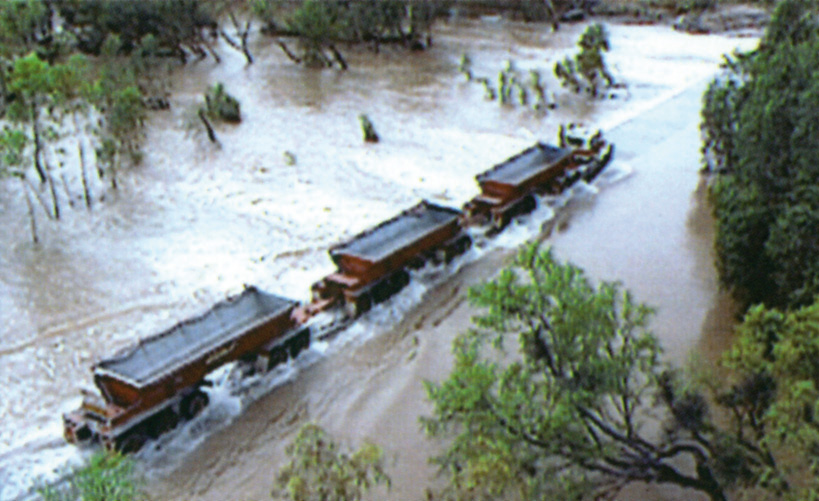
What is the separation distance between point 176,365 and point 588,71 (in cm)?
3104

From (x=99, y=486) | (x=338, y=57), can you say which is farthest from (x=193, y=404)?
(x=338, y=57)

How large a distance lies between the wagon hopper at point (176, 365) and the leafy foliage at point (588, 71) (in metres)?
27.3

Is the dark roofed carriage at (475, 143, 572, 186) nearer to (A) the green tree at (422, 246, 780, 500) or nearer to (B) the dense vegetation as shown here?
(B) the dense vegetation

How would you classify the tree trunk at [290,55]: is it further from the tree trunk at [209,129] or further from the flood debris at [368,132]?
the flood debris at [368,132]

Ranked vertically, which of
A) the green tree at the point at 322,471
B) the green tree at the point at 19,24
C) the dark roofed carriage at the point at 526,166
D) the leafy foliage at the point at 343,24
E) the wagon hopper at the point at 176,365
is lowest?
the wagon hopper at the point at 176,365

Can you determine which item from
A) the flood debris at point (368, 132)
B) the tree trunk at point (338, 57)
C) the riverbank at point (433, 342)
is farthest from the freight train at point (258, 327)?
the tree trunk at point (338, 57)

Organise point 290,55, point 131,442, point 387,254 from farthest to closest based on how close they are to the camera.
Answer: point 290,55 < point 387,254 < point 131,442

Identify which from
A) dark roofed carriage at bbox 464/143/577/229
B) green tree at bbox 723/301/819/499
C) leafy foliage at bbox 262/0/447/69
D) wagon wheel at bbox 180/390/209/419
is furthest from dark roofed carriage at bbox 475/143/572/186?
leafy foliage at bbox 262/0/447/69

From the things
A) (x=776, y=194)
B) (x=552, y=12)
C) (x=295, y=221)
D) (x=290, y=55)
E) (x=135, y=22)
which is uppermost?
(x=135, y=22)

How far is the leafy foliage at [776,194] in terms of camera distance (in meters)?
17.6

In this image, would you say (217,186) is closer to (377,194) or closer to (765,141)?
(377,194)

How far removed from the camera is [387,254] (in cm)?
2192

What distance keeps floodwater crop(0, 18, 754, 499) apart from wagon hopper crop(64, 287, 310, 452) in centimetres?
79

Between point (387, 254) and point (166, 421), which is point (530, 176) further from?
point (166, 421)
